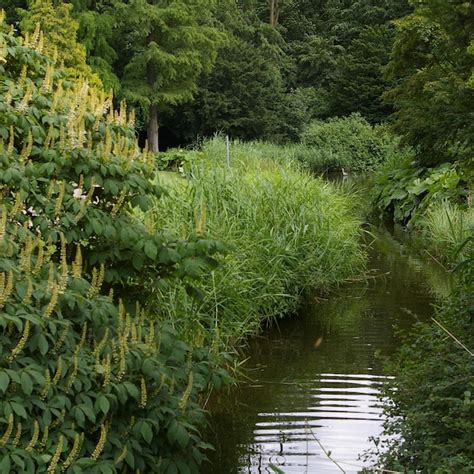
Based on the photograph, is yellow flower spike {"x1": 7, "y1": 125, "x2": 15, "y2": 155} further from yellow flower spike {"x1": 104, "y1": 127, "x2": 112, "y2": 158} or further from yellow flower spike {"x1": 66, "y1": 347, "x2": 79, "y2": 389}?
yellow flower spike {"x1": 66, "y1": 347, "x2": 79, "y2": 389}

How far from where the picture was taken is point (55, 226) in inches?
159

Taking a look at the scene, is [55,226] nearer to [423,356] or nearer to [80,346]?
[80,346]

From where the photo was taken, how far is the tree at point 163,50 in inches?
1081

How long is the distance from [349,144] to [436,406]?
89.0ft

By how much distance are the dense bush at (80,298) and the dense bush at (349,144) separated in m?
24.1

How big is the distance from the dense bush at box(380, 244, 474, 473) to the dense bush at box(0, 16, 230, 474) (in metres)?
0.95

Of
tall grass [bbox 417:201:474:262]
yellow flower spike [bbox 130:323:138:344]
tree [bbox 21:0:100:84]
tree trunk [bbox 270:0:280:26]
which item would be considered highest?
tree trunk [bbox 270:0:280:26]

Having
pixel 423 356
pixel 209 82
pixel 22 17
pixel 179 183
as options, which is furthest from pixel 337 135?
pixel 423 356

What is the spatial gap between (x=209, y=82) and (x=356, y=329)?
25.0 metres

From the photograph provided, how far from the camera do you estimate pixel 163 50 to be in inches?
1125

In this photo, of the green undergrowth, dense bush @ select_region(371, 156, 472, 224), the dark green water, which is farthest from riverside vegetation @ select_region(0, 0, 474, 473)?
the green undergrowth

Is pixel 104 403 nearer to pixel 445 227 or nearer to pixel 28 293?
pixel 28 293

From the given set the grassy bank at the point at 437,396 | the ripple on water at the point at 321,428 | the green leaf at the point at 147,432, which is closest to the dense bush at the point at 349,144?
the ripple on water at the point at 321,428

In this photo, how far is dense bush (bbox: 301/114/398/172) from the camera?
94.9 ft
